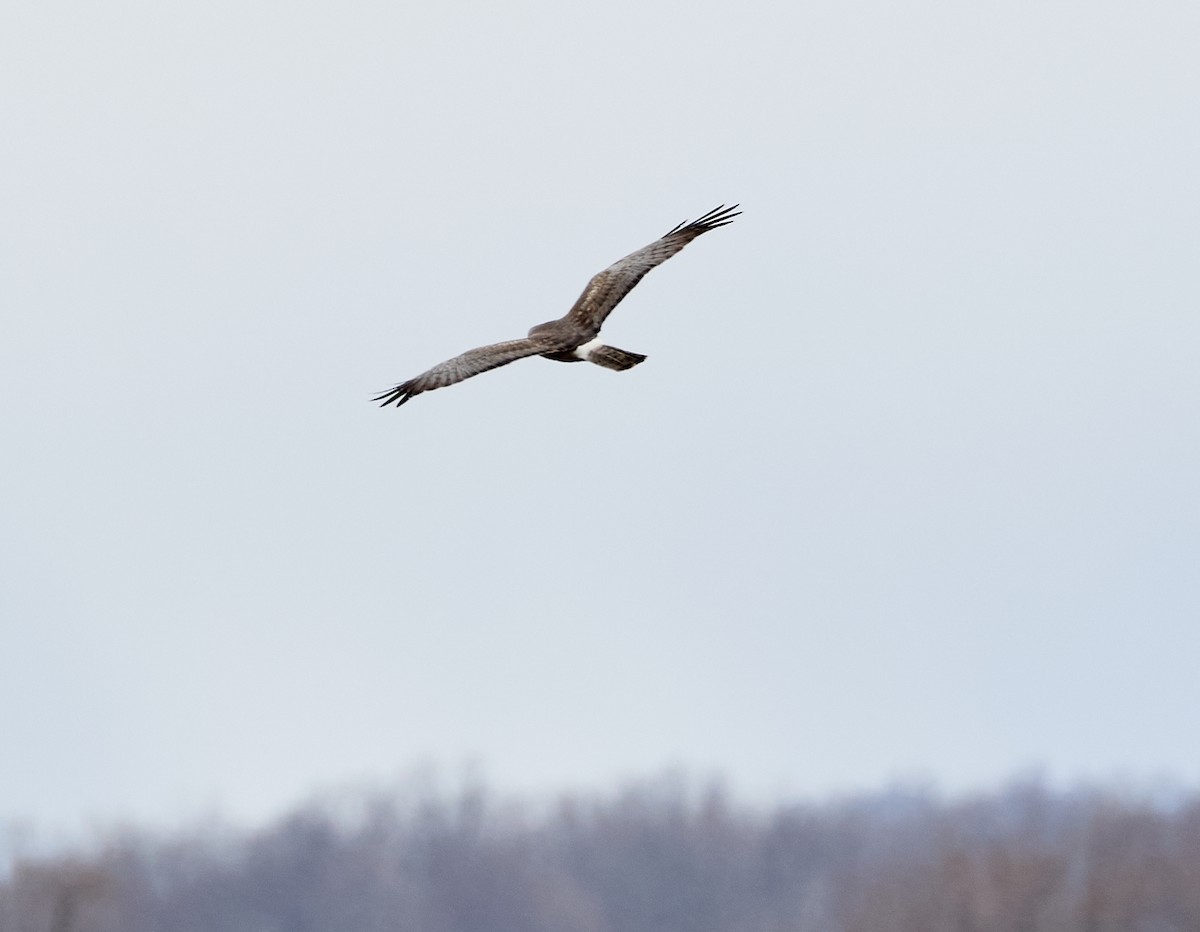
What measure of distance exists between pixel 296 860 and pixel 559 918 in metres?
5.46

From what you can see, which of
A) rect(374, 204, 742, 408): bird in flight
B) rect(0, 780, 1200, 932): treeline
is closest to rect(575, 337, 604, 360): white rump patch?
Result: rect(374, 204, 742, 408): bird in flight

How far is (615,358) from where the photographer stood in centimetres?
1789

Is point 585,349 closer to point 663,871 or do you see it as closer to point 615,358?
point 615,358

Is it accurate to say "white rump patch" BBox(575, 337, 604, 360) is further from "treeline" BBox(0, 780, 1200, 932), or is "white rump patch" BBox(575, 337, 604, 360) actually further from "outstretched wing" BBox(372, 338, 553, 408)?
"treeline" BBox(0, 780, 1200, 932)

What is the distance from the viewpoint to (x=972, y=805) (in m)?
39.8

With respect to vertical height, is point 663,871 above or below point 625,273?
below

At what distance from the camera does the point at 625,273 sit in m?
19.0

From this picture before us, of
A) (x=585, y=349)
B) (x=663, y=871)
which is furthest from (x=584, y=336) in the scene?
(x=663, y=871)

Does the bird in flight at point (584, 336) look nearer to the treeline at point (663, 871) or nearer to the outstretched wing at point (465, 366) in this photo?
the outstretched wing at point (465, 366)

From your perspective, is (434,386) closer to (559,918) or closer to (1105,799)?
(559,918)

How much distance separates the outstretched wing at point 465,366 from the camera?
55.2 ft

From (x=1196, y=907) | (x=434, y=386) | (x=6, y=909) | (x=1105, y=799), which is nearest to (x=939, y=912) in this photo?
(x=1196, y=907)

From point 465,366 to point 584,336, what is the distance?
1327mm

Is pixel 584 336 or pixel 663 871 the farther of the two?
pixel 663 871
